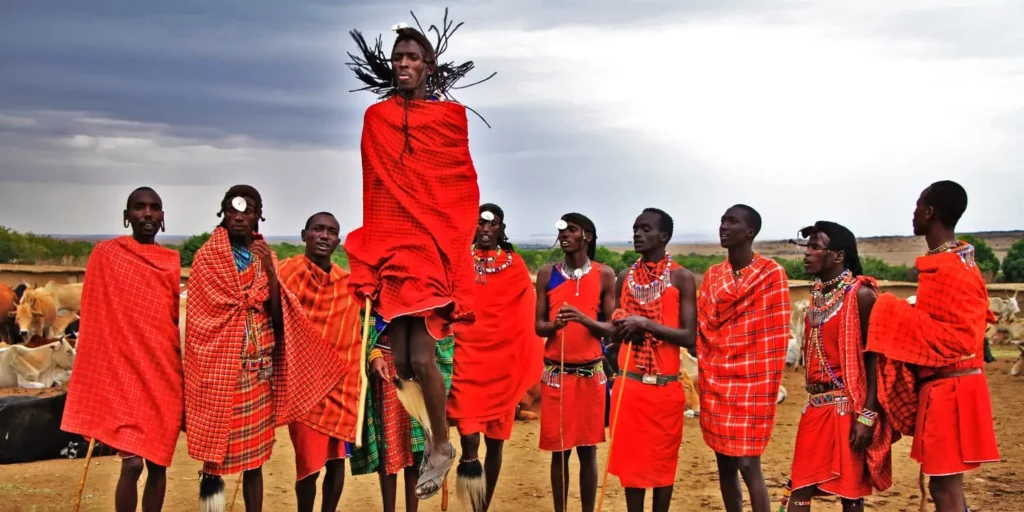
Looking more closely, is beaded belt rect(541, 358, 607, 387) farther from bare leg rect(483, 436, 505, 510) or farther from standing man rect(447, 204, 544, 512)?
bare leg rect(483, 436, 505, 510)

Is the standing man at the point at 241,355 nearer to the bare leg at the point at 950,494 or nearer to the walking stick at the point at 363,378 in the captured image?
the walking stick at the point at 363,378

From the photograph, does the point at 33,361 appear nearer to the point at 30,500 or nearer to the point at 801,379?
the point at 30,500

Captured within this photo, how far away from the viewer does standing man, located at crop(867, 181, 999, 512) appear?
5648 mm

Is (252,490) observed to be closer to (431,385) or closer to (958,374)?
(431,385)

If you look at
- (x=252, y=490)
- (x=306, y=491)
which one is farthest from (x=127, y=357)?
(x=306, y=491)

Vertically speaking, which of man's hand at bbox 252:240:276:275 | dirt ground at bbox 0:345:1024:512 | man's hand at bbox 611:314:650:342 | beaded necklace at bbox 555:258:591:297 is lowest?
dirt ground at bbox 0:345:1024:512

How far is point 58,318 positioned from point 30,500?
10234 mm

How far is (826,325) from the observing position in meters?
5.95

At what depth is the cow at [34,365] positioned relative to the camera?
43.3ft

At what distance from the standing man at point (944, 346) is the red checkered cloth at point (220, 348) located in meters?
3.71

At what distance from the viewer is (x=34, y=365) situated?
13.4 metres

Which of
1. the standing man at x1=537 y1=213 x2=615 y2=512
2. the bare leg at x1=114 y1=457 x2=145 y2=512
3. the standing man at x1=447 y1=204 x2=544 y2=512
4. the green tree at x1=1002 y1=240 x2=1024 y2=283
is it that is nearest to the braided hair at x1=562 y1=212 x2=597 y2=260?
the standing man at x1=537 y1=213 x2=615 y2=512

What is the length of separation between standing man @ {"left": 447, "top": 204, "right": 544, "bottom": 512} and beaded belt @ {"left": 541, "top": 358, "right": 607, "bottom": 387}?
16.6 inches

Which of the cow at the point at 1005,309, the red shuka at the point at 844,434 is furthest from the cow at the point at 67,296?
the cow at the point at 1005,309
